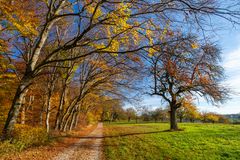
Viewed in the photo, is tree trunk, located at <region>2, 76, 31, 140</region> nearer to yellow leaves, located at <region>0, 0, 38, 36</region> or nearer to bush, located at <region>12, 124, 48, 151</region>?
bush, located at <region>12, 124, 48, 151</region>

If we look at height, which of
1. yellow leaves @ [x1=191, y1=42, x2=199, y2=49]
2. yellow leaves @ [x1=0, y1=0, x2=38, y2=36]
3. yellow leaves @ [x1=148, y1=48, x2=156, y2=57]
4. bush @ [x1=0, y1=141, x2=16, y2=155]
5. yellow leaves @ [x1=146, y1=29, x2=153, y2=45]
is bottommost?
bush @ [x1=0, y1=141, x2=16, y2=155]

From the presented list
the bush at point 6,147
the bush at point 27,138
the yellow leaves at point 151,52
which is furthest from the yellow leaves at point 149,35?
the bush at point 27,138

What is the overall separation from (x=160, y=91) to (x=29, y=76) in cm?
1478

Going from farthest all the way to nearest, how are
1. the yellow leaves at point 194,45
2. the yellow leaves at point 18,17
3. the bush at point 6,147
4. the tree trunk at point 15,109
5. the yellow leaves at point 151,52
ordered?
the tree trunk at point 15,109 < the yellow leaves at point 18,17 < the bush at point 6,147 < the yellow leaves at point 151,52 < the yellow leaves at point 194,45

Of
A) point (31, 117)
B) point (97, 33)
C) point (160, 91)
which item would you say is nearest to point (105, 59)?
point (97, 33)

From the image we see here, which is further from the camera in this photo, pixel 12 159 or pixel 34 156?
pixel 34 156

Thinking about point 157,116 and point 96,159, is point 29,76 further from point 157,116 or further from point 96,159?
point 157,116

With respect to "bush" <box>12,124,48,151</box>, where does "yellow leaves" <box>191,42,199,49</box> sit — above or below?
above

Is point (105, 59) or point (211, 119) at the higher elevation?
point (105, 59)

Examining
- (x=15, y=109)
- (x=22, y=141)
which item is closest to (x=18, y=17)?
(x=15, y=109)

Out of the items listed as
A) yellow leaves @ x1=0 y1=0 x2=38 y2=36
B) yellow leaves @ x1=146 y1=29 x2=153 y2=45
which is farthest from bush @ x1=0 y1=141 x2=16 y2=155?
yellow leaves @ x1=146 y1=29 x2=153 y2=45

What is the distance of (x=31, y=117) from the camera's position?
24188 millimetres

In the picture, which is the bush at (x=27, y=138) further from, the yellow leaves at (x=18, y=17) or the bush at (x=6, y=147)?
the yellow leaves at (x=18, y=17)

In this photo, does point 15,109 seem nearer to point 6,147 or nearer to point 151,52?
point 6,147
